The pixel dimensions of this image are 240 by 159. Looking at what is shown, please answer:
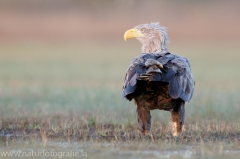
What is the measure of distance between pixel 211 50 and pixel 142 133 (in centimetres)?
2923

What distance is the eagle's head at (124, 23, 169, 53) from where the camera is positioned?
10.8 meters

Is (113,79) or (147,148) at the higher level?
(113,79)

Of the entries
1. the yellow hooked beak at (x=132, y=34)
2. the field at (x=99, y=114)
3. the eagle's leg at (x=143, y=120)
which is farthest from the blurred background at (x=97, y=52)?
the eagle's leg at (x=143, y=120)

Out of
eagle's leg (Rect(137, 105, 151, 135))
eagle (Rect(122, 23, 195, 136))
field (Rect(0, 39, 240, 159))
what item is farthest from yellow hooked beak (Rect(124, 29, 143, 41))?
eagle's leg (Rect(137, 105, 151, 135))

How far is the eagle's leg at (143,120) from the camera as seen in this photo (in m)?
9.44

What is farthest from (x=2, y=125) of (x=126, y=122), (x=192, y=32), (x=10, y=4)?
(x=10, y=4)

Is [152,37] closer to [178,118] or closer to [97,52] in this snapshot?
[178,118]

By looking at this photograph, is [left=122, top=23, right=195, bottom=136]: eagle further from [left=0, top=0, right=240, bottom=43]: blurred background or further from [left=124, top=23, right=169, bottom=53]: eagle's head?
[left=0, top=0, right=240, bottom=43]: blurred background

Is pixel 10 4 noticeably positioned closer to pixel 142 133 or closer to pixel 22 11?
pixel 22 11

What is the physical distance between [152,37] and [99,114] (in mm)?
2213

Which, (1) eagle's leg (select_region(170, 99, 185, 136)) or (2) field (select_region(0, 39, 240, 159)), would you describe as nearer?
(2) field (select_region(0, 39, 240, 159))

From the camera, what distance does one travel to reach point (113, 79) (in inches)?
861

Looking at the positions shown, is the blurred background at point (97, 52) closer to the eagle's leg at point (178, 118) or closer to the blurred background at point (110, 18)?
the blurred background at point (110, 18)

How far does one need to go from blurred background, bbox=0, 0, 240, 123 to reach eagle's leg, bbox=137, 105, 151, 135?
199cm
